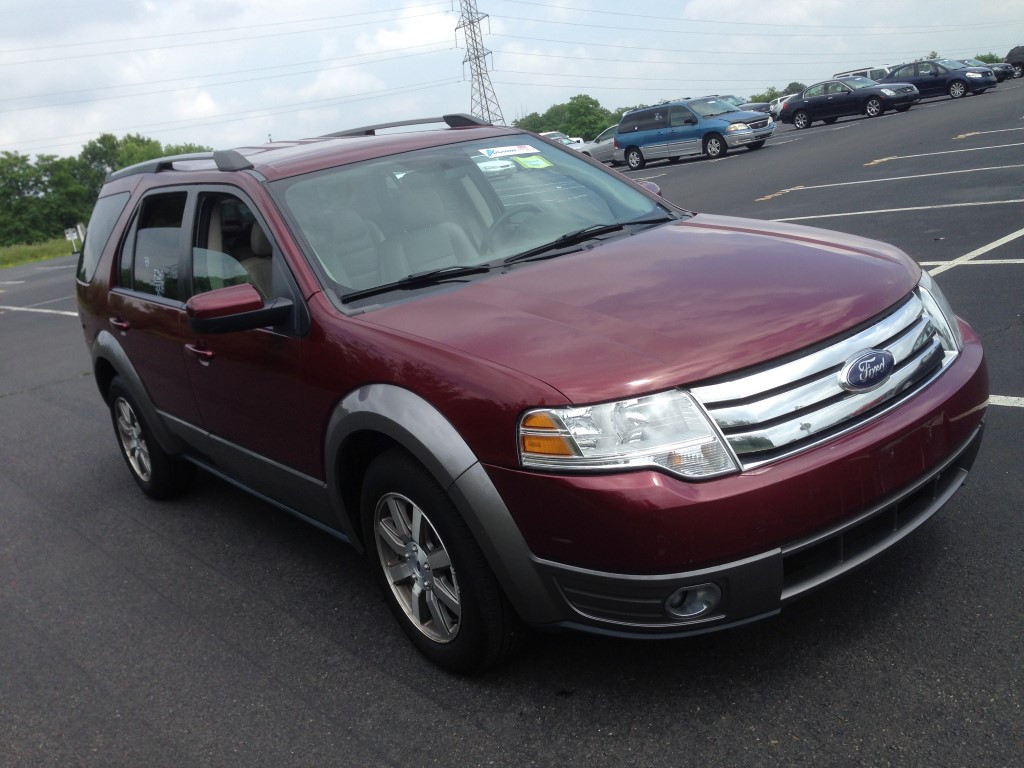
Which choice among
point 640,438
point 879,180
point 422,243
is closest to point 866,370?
point 640,438

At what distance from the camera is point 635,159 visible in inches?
1236

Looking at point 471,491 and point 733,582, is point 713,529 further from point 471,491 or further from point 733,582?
point 471,491

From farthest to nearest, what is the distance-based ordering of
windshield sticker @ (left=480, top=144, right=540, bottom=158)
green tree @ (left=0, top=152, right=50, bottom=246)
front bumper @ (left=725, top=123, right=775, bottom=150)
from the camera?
green tree @ (left=0, top=152, right=50, bottom=246), front bumper @ (left=725, top=123, right=775, bottom=150), windshield sticker @ (left=480, top=144, right=540, bottom=158)

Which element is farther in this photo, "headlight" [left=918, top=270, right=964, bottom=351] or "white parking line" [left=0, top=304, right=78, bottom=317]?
"white parking line" [left=0, top=304, right=78, bottom=317]

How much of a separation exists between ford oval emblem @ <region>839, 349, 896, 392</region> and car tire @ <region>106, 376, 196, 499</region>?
12.4ft

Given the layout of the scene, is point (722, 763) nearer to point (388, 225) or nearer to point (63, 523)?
point (388, 225)

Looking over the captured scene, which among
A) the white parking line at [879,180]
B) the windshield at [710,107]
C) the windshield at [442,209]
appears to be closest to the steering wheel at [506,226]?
the windshield at [442,209]

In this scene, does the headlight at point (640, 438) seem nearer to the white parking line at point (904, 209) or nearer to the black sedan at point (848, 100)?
the white parking line at point (904, 209)

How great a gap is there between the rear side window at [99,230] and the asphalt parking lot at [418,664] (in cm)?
137

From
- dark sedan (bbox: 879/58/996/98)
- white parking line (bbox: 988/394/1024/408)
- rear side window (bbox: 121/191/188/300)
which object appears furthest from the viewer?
dark sedan (bbox: 879/58/996/98)

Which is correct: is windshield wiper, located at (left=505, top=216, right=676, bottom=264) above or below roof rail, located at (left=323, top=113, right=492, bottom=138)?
below

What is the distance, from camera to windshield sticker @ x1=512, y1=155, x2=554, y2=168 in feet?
15.3

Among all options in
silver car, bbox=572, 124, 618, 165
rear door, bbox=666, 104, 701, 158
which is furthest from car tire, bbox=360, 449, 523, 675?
silver car, bbox=572, 124, 618, 165

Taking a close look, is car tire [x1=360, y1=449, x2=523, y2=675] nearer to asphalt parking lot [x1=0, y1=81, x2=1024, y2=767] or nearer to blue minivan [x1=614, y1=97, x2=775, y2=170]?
asphalt parking lot [x1=0, y1=81, x2=1024, y2=767]
